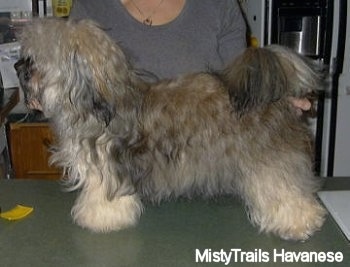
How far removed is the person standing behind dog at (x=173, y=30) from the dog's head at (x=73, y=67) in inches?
16.6

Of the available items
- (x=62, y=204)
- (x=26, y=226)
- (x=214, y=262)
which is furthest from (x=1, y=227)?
(x=214, y=262)

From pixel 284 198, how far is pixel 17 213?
28.7 inches

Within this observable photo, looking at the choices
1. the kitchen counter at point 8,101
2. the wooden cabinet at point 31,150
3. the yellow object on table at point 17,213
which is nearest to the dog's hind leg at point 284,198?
the yellow object on table at point 17,213

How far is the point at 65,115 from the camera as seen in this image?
1.33 meters

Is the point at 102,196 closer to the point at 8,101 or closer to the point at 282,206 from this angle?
the point at 282,206

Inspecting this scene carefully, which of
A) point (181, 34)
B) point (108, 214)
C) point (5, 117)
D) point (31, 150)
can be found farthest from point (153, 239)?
point (31, 150)

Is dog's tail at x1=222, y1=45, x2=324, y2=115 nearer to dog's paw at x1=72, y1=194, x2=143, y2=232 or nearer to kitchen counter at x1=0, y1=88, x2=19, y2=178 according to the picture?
dog's paw at x1=72, y1=194, x2=143, y2=232

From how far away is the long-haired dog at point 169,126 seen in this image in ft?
4.26

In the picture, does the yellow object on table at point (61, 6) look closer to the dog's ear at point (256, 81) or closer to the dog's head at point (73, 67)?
the dog's head at point (73, 67)

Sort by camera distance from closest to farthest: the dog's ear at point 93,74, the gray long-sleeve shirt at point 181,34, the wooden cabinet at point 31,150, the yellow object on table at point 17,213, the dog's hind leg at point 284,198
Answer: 1. the dog's ear at point 93,74
2. the dog's hind leg at point 284,198
3. the yellow object on table at point 17,213
4. the gray long-sleeve shirt at point 181,34
5. the wooden cabinet at point 31,150

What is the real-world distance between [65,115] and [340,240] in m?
0.75

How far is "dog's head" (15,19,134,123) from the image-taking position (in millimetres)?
1274

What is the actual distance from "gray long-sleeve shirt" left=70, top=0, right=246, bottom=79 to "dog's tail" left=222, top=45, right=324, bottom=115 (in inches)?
15.6

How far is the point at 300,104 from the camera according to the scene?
4.55ft
